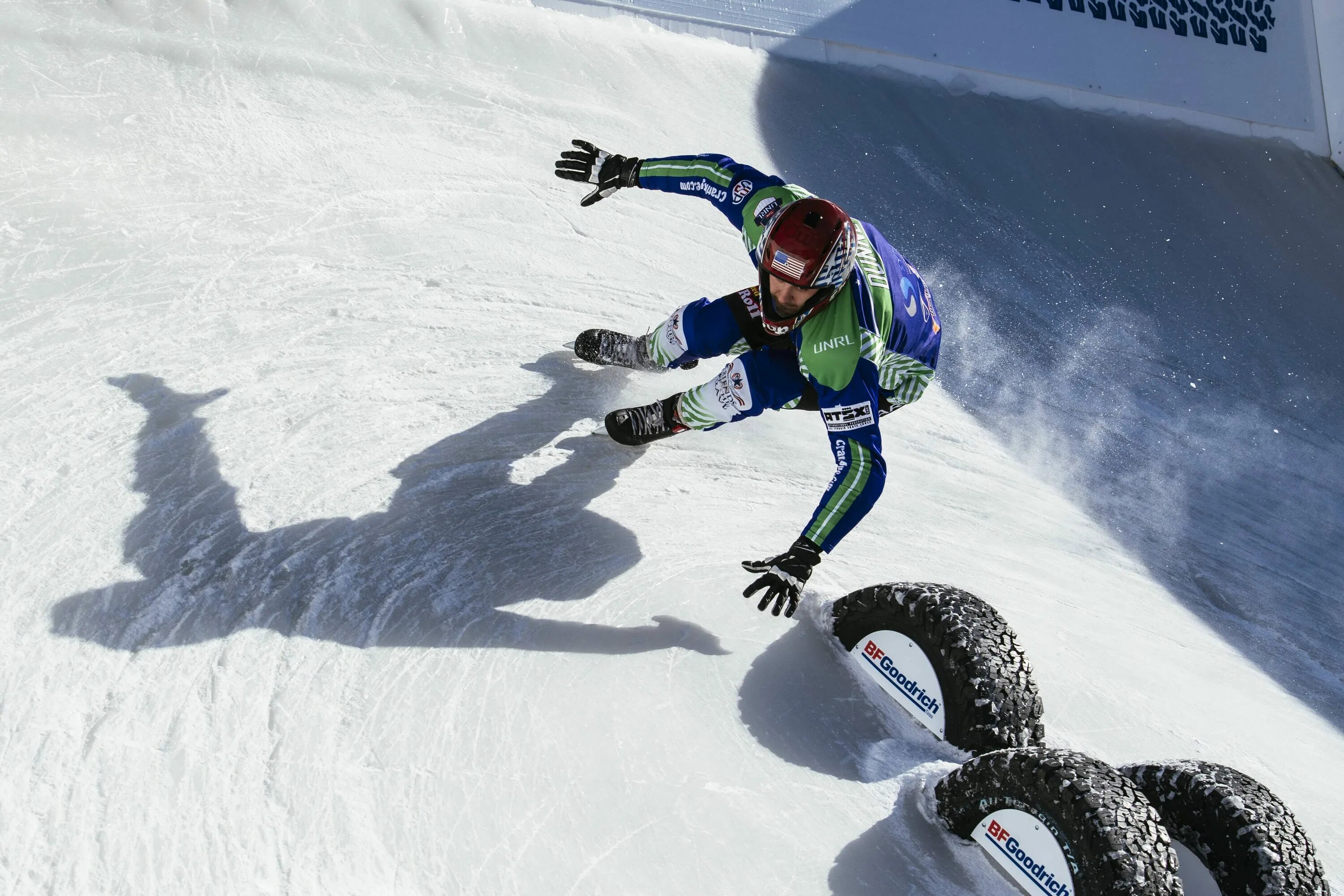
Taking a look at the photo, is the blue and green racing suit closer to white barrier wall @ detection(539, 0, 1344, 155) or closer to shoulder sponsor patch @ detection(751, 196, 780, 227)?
shoulder sponsor patch @ detection(751, 196, 780, 227)

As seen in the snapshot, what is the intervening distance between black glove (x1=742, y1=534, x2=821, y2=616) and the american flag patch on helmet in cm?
88

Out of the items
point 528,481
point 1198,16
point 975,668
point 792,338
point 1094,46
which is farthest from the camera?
point 1198,16

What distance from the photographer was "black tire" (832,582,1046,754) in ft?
11.5

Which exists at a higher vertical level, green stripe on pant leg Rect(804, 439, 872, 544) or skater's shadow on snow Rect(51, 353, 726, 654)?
green stripe on pant leg Rect(804, 439, 872, 544)

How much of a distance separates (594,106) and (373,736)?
14.9ft

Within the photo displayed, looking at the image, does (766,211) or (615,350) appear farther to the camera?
(615,350)

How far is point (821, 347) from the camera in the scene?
371 cm

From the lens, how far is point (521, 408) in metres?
4.71

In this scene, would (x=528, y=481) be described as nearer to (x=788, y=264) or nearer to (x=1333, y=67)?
(x=788, y=264)

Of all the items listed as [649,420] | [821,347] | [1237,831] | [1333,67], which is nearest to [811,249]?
[821,347]

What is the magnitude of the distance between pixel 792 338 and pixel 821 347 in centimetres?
26

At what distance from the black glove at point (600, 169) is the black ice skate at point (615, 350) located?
630 millimetres

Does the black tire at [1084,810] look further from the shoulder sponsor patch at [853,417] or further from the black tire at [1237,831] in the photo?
the shoulder sponsor patch at [853,417]

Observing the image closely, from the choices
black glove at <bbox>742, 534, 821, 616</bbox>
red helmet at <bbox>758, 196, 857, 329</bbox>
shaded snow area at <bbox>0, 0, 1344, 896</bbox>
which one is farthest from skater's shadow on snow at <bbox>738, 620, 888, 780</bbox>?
red helmet at <bbox>758, 196, 857, 329</bbox>
